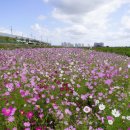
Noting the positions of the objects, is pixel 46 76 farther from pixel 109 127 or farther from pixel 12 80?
pixel 109 127

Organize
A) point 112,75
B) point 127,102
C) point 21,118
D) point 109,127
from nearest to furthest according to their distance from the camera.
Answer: point 109,127 < point 21,118 < point 127,102 < point 112,75

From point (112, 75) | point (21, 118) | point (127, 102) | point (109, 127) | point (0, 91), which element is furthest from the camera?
point (112, 75)

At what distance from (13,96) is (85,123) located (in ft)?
5.95

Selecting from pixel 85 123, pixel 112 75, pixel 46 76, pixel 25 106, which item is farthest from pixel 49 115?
pixel 112 75

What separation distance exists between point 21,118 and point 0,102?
83 cm

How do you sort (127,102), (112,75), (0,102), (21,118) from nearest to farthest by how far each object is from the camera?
1. (21,118)
2. (127,102)
3. (0,102)
4. (112,75)

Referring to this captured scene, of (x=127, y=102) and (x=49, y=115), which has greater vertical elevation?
(x=127, y=102)

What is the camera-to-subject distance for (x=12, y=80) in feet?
21.9

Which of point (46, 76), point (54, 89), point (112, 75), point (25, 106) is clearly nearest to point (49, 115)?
point (25, 106)

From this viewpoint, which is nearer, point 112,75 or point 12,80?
point 12,80

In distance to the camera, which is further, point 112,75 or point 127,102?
point 112,75

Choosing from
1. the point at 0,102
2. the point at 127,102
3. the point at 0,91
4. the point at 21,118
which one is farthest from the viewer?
the point at 0,91

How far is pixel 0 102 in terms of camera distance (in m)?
5.23

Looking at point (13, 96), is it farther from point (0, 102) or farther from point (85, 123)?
point (85, 123)
